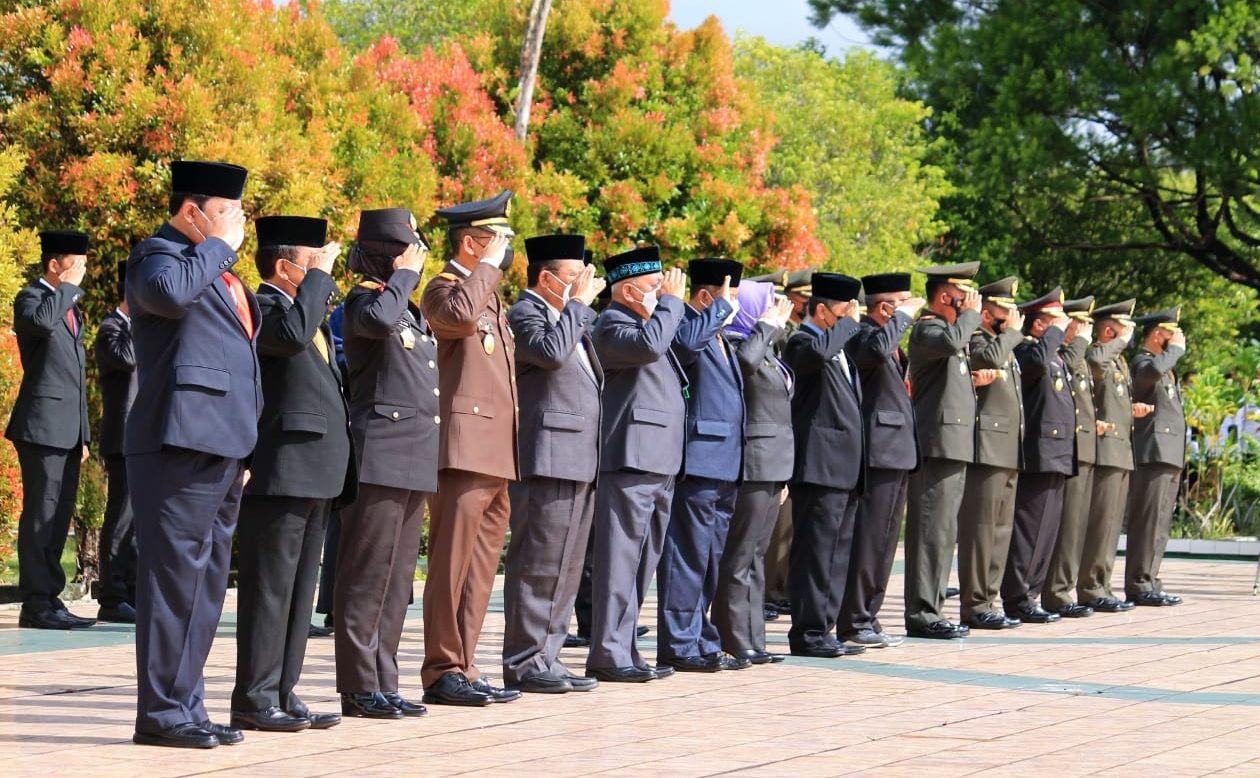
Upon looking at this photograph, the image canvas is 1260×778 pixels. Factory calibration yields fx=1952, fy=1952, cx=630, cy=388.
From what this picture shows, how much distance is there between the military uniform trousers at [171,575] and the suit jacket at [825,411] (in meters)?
3.98

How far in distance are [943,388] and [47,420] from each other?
15.9 ft

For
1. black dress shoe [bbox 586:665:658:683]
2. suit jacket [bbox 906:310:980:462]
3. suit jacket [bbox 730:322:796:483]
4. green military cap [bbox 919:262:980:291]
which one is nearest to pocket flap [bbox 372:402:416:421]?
black dress shoe [bbox 586:665:658:683]

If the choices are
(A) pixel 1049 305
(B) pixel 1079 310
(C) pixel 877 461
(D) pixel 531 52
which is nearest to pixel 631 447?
(C) pixel 877 461

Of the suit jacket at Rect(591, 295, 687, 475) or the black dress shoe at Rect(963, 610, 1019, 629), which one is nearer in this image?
the suit jacket at Rect(591, 295, 687, 475)

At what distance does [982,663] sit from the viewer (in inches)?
375

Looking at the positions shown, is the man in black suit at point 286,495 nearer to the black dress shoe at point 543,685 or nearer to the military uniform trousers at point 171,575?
the military uniform trousers at point 171,575

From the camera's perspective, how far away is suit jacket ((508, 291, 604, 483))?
7926mm

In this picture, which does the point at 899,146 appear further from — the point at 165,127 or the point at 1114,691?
the point at 1114,691

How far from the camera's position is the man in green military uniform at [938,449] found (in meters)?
10.7

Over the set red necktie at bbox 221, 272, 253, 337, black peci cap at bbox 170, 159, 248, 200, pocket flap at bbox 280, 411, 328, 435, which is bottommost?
pocket flap at bbox 280, 411, 328, 435

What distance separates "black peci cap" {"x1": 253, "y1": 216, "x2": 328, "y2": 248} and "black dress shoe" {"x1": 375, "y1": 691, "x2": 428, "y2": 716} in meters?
1.68

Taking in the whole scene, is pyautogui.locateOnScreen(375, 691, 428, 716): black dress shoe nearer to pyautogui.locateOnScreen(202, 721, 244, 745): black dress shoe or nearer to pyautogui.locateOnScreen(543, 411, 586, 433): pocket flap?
pyautogui.locateOnScreen(202, 721, 244, 745): black dress shoe

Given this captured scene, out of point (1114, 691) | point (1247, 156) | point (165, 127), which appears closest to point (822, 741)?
point (1114, 691)

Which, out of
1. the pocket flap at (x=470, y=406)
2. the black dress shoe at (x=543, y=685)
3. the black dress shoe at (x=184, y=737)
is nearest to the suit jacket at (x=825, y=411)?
the black dress shoe at (x=543, y=685)
